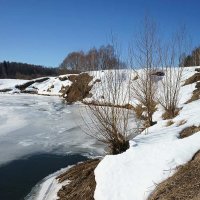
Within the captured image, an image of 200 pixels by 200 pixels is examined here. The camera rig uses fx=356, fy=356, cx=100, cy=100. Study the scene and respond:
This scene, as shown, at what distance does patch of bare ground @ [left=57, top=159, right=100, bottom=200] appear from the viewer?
635 cm

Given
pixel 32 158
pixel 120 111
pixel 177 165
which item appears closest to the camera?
pixel 177 165

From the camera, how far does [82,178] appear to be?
7305 mm

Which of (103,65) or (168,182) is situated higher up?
(103,65)

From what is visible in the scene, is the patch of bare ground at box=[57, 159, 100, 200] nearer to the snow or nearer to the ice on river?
the snow

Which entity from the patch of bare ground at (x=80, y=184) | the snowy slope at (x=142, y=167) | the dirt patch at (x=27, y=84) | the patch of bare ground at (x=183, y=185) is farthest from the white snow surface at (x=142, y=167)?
the dirt patch at (x=27, y=84)

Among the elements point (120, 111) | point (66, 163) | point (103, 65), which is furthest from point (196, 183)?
point (66, 163)

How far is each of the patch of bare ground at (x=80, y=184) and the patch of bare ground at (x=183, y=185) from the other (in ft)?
5.50

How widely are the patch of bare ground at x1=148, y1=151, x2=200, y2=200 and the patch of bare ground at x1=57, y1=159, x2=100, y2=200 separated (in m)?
1.67

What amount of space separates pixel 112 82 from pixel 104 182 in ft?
10.0

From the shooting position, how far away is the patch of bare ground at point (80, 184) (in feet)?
20.8

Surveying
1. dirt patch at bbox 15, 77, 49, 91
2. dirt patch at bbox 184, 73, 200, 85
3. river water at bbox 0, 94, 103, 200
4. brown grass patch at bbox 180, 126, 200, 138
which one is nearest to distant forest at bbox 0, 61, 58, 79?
dirt patch at bbox 15, 77, 49, 91

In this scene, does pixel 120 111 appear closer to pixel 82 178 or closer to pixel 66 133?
pixel 82 178

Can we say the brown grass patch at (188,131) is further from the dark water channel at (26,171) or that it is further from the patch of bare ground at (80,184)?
the dark water channel at (26,171)

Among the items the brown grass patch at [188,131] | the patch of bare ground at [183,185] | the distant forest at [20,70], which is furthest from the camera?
the distant forest at [20,70]
